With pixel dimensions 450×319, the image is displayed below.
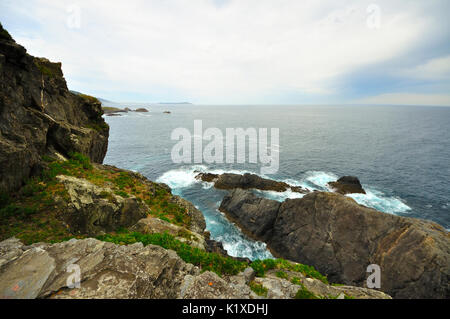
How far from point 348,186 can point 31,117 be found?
50781mm

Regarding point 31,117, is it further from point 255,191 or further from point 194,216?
point 255,191

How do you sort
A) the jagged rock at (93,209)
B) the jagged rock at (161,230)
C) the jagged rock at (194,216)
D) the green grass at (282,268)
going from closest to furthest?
the green grass at (282,268) → the jagged rock at (93,209) → the jagged rock at (161,230) → the jagged rock at (194,216)

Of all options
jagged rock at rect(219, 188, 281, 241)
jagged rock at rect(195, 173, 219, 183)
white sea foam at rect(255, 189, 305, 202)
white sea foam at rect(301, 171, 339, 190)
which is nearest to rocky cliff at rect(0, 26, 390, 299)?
jagged rock at rect(219, 188, 281, 241)

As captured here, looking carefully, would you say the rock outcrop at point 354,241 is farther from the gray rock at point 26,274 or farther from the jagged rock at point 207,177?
the gray rock at point 26,274

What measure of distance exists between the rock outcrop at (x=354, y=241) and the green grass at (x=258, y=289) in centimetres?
1668

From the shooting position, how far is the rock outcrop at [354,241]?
50.5ft

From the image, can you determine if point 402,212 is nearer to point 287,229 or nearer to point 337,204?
point 337,204

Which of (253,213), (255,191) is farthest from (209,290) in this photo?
(255,191)

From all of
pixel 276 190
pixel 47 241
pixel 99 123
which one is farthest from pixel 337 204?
pixel 99 123

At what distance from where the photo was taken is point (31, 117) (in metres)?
16.0

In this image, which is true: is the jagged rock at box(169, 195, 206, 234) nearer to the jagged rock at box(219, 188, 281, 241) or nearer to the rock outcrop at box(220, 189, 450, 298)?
the jagged rock at box(219, 188, 281, 241)

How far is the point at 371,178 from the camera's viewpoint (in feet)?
147

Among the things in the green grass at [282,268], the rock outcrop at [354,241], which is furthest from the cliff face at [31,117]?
the rock outcrop at [354,241]
